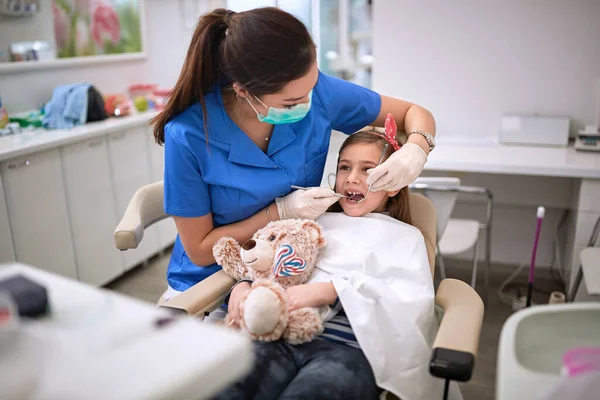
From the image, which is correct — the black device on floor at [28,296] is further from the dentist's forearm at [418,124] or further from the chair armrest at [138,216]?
the dentist's forearm at [418,124]

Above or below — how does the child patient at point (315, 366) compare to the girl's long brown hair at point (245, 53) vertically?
below

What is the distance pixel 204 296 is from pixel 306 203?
0.36m

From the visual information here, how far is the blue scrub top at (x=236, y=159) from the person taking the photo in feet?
4.61

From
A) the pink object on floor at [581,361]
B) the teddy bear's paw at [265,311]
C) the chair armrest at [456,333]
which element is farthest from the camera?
the teddy bear's paw at [265,311]

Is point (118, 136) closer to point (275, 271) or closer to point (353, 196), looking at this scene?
point (353, 196)

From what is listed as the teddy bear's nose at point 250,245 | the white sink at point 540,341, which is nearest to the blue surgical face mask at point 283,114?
the teddy bear's nose at point 250,245

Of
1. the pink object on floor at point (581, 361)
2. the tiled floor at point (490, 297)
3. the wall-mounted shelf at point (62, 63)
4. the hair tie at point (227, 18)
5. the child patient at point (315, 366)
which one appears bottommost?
the tiled floor at point (490, 297)

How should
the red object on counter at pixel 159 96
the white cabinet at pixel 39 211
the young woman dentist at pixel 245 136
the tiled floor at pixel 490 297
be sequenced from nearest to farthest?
the young woman dentist at pixel 245 136 → the tiled floor at pixel 490 297 → the white cabinet at pixel 39 211 → the red object on counter at pixel 159 96

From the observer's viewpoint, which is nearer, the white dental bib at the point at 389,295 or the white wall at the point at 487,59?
the white dental bib at the point at 389,295

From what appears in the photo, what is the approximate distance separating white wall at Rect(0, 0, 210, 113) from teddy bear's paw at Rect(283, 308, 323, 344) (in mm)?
2385

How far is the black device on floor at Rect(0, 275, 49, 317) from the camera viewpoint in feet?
2.42

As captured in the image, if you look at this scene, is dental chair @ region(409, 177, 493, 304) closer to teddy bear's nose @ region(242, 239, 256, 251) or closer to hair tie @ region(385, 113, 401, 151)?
hair tie @ region(385, 113, 401, 151)

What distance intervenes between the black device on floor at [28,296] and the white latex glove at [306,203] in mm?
791

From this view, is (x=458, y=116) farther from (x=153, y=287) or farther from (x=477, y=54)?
(x=153, y=287)
